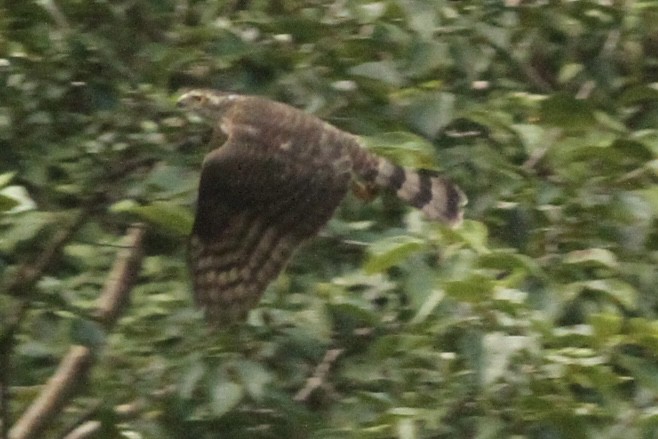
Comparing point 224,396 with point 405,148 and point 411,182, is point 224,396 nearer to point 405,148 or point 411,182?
point 405,148

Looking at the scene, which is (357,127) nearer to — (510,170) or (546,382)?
(510,170)

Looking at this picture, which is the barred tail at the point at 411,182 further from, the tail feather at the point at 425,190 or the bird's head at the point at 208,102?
the bird's head at the point at 208,102

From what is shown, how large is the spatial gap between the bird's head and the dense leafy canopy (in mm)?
24

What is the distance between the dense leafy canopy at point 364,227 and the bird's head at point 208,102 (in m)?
0.02

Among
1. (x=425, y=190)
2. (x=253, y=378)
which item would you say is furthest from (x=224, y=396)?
(x=425, y=190)

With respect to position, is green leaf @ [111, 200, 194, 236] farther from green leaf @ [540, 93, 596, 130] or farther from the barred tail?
green leaf @ [540, 93, 596, 130]

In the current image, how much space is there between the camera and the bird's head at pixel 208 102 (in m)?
2.04

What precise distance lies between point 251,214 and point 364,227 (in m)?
0.34

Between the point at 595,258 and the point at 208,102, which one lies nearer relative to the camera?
the point at 595,258

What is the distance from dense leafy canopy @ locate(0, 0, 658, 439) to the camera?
1.62 m

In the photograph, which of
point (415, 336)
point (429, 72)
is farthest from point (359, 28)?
point (415, 336)

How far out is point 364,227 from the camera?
1.90 m

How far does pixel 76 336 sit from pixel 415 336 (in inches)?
18.9

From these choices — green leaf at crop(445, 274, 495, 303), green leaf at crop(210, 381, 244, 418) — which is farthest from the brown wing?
green leaf at crop(445, 274, 495, 303)
